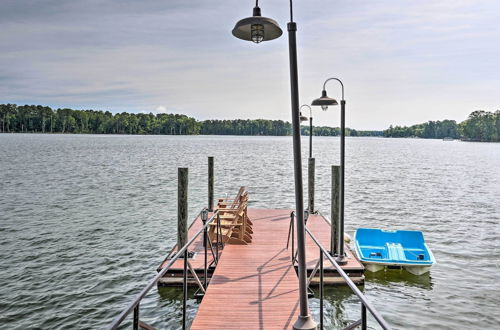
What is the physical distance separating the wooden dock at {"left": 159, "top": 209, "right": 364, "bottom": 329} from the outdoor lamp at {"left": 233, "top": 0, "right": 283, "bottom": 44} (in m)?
4.13

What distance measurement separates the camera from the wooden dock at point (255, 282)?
5918 mm

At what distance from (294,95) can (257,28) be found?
Answer: 0.88m

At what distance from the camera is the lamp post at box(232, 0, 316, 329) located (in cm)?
379

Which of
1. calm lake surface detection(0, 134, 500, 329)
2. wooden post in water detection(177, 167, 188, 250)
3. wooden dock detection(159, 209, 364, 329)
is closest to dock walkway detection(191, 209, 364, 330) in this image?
wooden dock detection(159, 209, 364, 329)

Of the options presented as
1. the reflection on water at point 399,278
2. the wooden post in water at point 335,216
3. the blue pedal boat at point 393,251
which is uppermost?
the wooden post in water at point 335,216

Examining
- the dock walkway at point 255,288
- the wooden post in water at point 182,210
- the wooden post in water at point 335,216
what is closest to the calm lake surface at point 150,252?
the wooden post in water at point 335,216

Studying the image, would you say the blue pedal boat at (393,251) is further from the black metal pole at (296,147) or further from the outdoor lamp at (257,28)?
the outdoor lamp at (257,28)

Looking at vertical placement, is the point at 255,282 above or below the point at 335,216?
below

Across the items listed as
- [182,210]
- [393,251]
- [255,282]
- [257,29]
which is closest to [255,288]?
[255,282]

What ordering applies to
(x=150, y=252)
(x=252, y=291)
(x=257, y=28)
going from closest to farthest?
(x=257, y=28), (x=252, y=291), (x=150, y=252)

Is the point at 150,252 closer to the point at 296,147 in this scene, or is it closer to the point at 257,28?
the point at 296,147

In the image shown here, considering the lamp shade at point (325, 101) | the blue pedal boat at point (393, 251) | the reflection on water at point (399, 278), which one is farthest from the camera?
the reflection on water at point (399, 278)

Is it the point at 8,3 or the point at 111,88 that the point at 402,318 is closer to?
the point at 8,3

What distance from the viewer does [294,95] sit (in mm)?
3816
